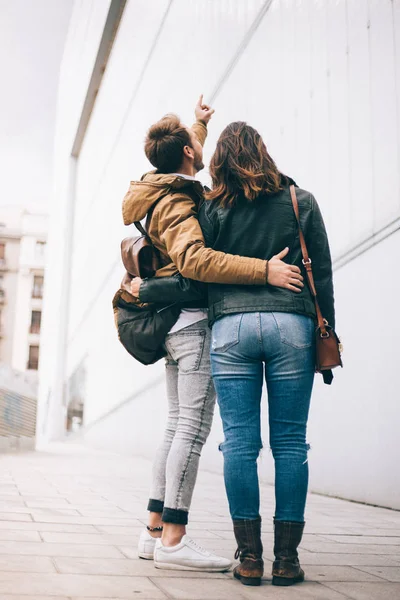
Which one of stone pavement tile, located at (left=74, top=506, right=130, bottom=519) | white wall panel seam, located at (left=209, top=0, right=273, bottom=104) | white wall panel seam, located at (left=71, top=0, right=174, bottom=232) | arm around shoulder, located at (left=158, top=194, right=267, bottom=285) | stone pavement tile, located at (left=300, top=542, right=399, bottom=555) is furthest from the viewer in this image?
white wall panel seam, located at (left=71, top=0, right=174, bottom=232)

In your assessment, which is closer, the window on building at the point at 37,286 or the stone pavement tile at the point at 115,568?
the stone pavement tile at the point at 115,568

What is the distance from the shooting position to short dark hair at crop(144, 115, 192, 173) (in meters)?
2.78

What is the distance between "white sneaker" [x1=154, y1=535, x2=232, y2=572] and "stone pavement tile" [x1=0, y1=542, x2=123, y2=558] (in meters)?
0.32

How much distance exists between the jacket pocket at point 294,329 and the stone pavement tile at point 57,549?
3.70 ft

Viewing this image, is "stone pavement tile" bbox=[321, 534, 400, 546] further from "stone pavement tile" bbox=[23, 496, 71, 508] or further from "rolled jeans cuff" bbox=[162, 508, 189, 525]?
"stone pavement tile" bbox=[23, 496, 71, 508]

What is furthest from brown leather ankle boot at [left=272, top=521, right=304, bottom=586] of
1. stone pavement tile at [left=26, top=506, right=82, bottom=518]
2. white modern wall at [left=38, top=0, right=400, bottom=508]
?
white modern wall at [left=38, top=0, right=400, bottom=508]

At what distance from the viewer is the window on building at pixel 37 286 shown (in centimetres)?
4950

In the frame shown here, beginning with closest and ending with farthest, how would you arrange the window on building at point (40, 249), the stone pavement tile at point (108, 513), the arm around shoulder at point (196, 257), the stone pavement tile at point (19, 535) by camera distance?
the arm around shoulder at point (196, 257), the stone pavement tile at point (19, 535), the stone pavement tile at point (108, 513), the window on building at point (40, 249)

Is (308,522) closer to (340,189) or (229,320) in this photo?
(229,320)

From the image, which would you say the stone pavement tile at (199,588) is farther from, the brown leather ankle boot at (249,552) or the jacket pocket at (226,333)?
the jacket pocket at (226,333)

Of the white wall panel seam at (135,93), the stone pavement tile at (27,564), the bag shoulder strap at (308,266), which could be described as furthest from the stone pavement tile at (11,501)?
the white wall panel seam at (135,93)

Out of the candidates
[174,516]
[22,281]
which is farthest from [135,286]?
[22,281]

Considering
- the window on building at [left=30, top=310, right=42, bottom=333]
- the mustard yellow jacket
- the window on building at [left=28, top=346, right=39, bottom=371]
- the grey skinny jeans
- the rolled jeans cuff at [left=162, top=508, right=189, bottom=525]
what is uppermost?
the window on building at [left=30, top=310, right=42, bottom=333]

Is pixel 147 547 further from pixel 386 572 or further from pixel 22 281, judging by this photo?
pixel 22 281
